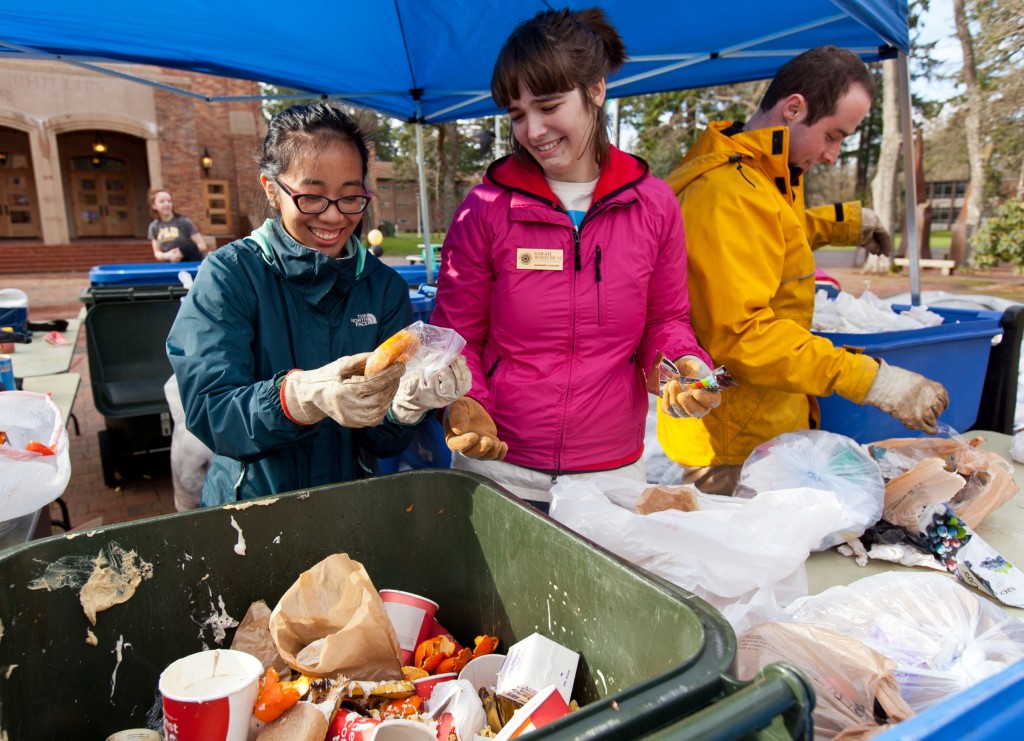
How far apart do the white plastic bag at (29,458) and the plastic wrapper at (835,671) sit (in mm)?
1558

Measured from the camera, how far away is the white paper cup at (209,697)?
38.0 inches

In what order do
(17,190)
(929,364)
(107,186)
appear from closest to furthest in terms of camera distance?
(929,364) → (17,190) → (107,186)

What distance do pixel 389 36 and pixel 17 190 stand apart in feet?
88.7

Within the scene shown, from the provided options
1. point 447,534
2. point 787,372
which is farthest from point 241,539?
point 787,372

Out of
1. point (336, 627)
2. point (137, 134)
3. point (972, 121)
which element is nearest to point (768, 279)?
point (336, 627)

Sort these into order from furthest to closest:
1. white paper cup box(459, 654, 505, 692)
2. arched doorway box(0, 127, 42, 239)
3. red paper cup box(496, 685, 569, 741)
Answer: arched doorway box(0, 127, 42, 239), white paper cup box(459, 654, 505, 692), red paper cup box(496, 685, 569, 741)

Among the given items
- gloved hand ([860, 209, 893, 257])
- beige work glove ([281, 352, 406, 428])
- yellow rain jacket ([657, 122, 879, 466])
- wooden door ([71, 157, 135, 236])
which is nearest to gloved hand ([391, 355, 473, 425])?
beige work glove ([281, 352, 406, 428])

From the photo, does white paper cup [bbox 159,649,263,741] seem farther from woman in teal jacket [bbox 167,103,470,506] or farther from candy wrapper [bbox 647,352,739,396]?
candy wrapper [bbox 647,352,739,396]

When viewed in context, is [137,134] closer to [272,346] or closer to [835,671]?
[272,346]

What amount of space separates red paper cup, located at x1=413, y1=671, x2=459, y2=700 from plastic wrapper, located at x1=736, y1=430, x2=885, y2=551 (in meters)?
0.96

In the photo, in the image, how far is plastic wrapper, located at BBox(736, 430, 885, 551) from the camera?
171 centimetres

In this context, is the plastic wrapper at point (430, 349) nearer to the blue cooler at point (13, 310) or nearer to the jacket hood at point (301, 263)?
the jacket hood at point (301, 263)

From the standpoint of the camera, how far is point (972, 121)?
62.2 ft

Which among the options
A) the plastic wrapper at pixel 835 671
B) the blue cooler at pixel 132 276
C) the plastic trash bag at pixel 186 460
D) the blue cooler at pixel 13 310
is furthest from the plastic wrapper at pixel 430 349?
the blue cooler at pixel 13 310
